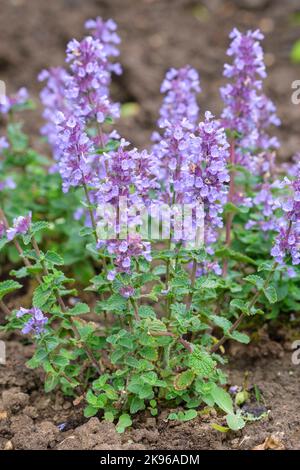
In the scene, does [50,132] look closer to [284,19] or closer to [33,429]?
[33,429]

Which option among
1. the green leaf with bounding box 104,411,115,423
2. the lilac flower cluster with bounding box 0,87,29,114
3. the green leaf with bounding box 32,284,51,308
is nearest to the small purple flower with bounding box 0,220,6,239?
the green leaf with bounding box 32,284,51,308

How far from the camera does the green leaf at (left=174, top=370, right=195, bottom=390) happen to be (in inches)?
133

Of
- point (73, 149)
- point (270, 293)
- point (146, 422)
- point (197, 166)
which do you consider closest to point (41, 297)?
point (73, 149)

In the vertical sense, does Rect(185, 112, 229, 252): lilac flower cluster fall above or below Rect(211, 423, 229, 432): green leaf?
above

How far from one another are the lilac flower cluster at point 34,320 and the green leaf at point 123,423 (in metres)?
0.55

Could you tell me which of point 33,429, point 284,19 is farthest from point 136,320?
point 284,19

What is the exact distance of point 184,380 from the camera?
3.38m

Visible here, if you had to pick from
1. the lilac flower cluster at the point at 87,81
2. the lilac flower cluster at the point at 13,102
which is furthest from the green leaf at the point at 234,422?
the lilac flower cluster at the point at 13,102

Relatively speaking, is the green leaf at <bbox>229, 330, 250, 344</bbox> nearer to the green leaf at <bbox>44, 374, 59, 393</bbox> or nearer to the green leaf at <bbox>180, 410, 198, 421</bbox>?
the green leaf at <bbox>180, 410, 198, 421</bbox>

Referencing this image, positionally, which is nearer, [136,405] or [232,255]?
[136,405]

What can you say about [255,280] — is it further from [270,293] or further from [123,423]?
[123,423]

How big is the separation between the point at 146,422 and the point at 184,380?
0.31m

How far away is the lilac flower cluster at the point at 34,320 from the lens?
330 cm

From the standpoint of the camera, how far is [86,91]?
3.62 meters
